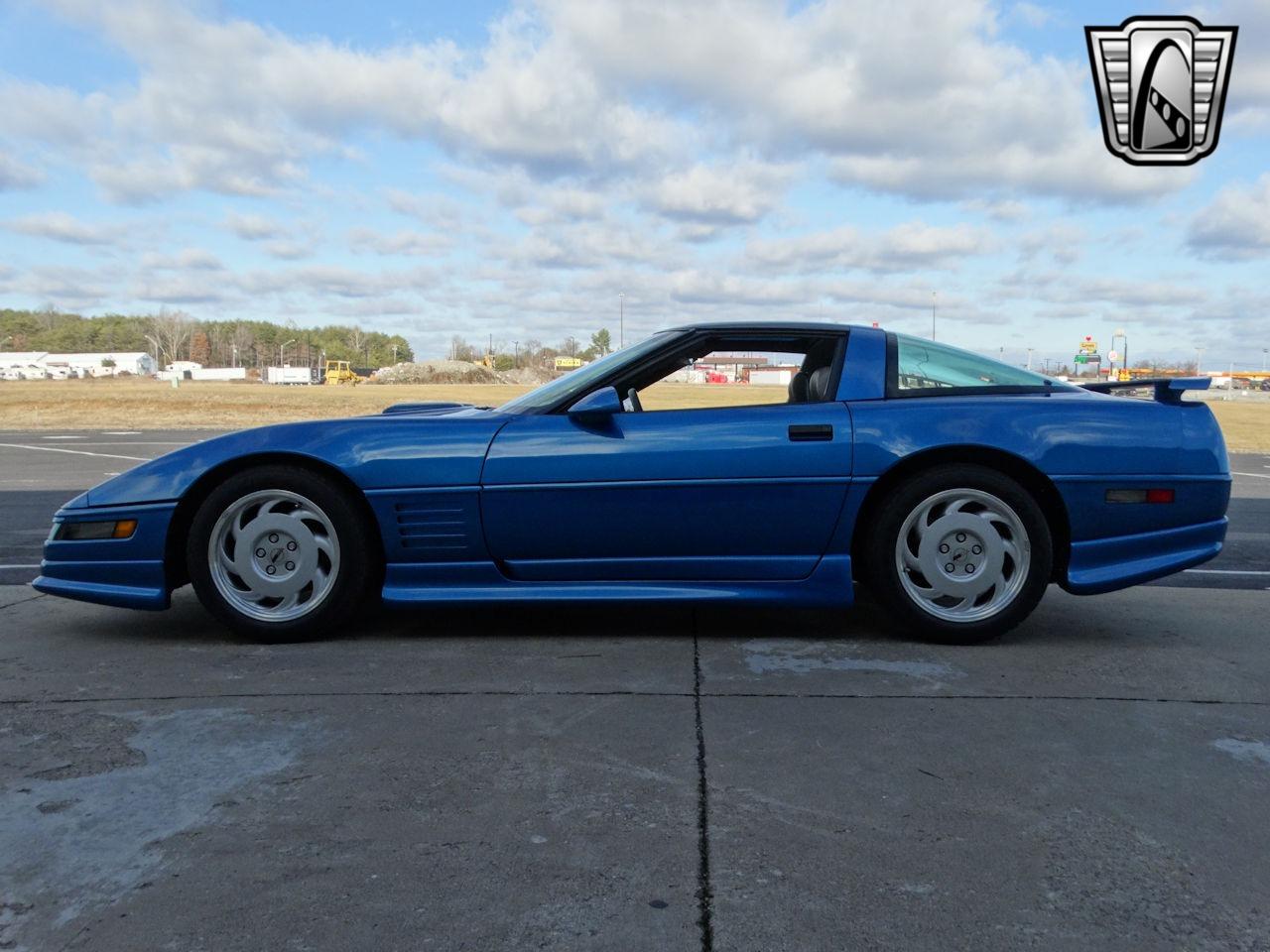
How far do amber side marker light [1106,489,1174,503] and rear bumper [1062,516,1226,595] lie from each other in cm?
13

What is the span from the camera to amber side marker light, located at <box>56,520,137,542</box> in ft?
13.7

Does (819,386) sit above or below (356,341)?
below

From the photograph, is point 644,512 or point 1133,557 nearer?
point 644,512

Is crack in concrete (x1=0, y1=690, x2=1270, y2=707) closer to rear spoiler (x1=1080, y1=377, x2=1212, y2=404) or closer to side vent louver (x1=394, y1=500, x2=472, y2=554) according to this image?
side vent louver (x1=394, y1=500, x2=472, y2=554)

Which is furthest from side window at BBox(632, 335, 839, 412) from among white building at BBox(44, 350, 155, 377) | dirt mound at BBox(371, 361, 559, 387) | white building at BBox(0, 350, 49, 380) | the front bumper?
white building at BBox(44, 350, 155, 377)

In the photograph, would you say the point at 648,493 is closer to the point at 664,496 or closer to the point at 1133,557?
the point at 664,496

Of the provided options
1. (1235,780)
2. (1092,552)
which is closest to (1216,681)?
(1092,552)

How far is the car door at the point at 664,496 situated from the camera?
13.5ft

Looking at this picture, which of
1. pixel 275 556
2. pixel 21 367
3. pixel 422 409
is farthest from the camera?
pixel 21 367

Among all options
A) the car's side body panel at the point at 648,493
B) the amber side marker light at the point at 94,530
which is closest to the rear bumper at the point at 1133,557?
the car's side body panel at the point at 648,493

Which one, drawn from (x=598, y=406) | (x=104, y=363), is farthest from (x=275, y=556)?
(x=104, y=363)

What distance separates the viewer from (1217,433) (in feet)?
14.4

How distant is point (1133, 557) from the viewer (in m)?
4.30

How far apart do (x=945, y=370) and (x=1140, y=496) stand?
2.87 ft
